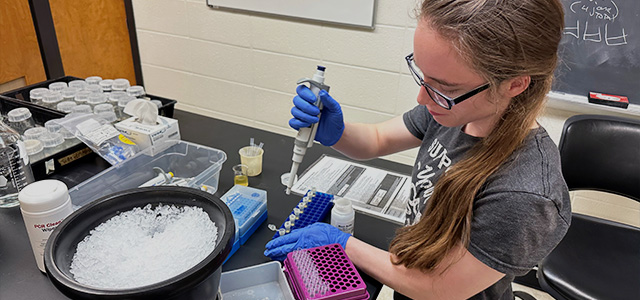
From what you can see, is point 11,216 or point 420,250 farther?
point 11,216

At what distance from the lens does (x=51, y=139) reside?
1197mm

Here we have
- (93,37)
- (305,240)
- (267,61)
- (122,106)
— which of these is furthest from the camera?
(93,37)

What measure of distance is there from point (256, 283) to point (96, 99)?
99 cm

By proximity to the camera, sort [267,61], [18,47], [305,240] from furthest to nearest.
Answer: [267,61], [18,47], [305,240]

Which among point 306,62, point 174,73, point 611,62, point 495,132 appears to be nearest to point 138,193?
point 495,132

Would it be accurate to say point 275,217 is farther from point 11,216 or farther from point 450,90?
point 11,216

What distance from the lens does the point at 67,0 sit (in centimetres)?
226

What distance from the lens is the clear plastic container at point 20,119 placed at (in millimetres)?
1255

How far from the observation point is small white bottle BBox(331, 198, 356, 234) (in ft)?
3.15

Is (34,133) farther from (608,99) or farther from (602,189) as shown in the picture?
(608,99)

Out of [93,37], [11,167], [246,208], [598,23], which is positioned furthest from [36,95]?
[598,23]

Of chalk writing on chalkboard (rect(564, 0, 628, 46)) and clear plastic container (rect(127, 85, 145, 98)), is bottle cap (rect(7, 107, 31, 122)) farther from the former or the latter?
chalk writing on chalkboard (rect(564, 0, 628, 46))

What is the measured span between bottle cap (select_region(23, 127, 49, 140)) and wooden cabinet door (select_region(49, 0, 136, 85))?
52.2 inches

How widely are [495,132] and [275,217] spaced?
0.56 m
